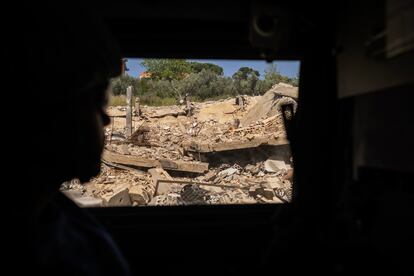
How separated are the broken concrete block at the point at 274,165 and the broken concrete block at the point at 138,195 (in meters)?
4.16

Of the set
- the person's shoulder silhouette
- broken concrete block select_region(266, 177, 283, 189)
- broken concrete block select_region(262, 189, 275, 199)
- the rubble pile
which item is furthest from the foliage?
the person's shoulder silhouette

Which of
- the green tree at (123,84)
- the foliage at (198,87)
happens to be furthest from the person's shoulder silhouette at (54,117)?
the green tree at (123,84)

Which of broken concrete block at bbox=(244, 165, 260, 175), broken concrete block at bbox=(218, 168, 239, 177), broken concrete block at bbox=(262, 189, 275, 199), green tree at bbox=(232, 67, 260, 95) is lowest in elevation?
broken concrete block at bbox=(262, 189, 275, 199)

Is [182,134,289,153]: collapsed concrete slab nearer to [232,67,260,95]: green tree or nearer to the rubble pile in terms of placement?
the rubble pile

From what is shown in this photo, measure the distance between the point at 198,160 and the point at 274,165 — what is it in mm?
2718

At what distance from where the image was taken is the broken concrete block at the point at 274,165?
41.4 ft

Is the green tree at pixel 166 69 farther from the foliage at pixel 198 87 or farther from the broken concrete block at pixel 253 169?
the broken concrete block at pixel 253 169

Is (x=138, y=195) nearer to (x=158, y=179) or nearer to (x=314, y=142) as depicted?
(x=158, y=179)

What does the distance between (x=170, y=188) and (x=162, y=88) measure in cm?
1440

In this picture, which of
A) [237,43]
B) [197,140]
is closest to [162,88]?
[197,140]

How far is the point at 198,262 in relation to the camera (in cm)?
204

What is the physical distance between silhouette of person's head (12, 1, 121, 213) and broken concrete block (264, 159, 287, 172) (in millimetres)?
11851

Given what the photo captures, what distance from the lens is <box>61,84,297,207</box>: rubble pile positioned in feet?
32.6

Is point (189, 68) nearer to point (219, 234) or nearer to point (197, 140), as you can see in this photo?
point (197, 140)
